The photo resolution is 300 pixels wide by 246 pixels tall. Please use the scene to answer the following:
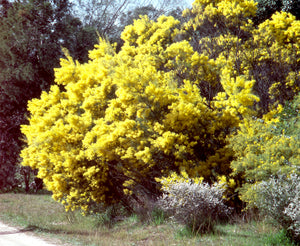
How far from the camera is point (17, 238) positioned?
761 centimetres

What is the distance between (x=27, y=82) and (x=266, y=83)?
12084 millimetres

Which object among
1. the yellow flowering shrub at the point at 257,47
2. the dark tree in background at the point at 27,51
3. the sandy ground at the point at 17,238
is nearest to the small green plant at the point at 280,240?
the sandy ground at the point at 17,238

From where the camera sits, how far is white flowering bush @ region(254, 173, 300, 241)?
6.04 m

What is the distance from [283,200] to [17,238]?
555 cm

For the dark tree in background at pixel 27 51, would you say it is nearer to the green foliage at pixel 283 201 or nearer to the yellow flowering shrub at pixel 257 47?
the yellow flowering shrub at pixel 257 47

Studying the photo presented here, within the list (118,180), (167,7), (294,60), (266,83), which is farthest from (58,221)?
(167,7)

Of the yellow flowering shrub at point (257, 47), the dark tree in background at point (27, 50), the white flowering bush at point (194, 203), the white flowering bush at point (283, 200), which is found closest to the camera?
the white flowering bush at point (283, 200)

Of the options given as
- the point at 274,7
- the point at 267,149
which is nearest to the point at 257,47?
the point at 274,7

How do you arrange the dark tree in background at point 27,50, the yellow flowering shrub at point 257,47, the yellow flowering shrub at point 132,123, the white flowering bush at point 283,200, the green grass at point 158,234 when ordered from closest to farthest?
1. the white flowering bush at point 283,200
2. the green grass at point 158,234
3. the yellow flowering shrub at point 132,123
4. the yellow flowering shrub at point 257,47
5. the dark tree in background at point 27,50

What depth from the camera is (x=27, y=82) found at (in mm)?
18141

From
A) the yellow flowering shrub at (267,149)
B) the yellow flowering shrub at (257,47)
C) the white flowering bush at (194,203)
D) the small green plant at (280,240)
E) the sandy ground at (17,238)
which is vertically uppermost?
the yellow flowering shrub at (257,47)

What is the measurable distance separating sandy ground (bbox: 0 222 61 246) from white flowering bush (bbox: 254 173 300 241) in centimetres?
430

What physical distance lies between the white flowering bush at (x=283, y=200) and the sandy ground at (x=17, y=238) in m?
4.30

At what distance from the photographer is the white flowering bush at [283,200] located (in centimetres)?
604
